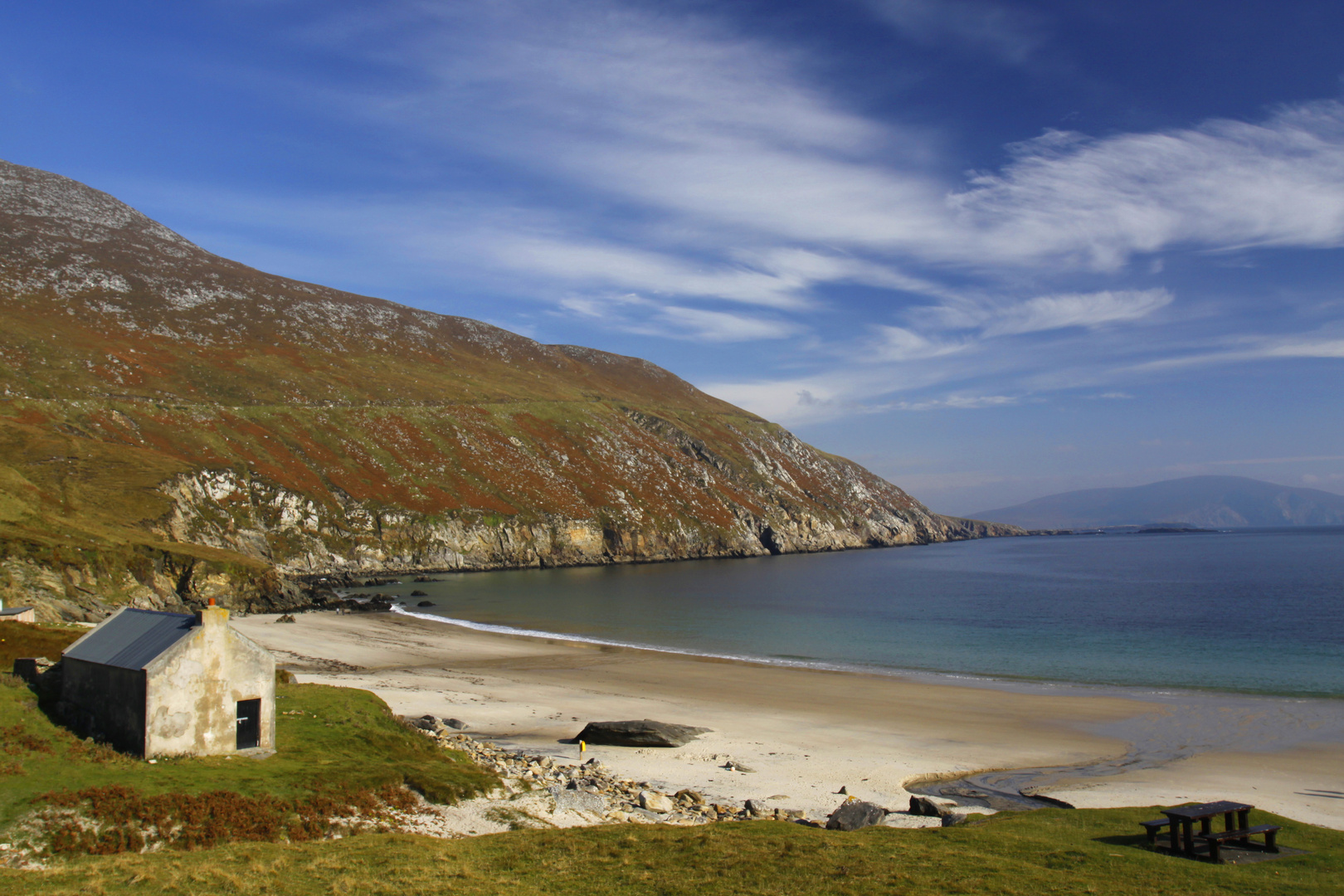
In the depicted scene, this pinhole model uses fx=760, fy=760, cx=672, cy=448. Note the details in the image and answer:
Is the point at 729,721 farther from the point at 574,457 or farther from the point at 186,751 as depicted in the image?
the point at 574,457

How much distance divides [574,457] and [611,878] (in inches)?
5262

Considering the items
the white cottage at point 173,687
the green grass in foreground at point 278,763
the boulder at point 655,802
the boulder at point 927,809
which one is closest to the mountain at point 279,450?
the white cottage at point 173,687

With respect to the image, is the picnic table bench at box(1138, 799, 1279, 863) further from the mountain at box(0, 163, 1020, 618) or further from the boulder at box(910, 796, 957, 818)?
the mountain at box(0, 163, 1020, 618)

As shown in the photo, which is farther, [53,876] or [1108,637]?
[1108,637]

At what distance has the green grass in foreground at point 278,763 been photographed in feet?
52.0

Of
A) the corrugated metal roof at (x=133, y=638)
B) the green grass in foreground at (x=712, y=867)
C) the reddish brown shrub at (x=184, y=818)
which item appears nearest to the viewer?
the green grass in foreground at (x=712, y=867)

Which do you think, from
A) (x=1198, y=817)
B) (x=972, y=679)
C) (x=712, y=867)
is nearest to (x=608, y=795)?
(x=712, y=867)

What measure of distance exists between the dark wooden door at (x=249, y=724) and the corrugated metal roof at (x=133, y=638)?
7.54 feet

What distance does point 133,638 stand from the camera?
19.1m

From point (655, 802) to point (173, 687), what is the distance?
12168 millimetres

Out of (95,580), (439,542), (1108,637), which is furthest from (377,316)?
(1108,637)

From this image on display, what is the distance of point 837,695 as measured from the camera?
3838cm

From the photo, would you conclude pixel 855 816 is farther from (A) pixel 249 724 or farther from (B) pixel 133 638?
(B) pixel 133 638

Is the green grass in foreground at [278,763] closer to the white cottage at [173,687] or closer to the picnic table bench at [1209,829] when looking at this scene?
the white cottage at [173,687]
